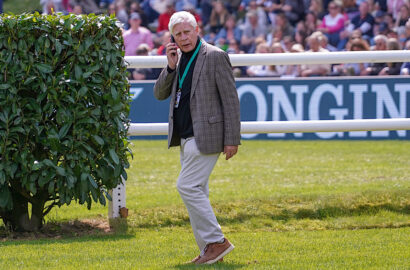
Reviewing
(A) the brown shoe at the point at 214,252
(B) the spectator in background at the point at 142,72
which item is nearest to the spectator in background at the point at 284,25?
(B) the spectator in background at the point at 142,72

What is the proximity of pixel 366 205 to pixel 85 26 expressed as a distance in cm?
319

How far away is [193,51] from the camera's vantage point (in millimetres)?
5855

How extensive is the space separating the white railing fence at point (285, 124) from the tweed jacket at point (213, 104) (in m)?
1.85

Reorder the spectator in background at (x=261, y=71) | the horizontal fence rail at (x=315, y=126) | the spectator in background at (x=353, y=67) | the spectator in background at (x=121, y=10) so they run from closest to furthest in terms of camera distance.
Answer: the horizontal fence rail at (x=315, y=126)
the spectator in background at (x=353, y=67)
the spectator in background at (x=261, y=71)
the spectator in background at (x=121, y=10)

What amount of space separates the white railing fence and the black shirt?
166cm

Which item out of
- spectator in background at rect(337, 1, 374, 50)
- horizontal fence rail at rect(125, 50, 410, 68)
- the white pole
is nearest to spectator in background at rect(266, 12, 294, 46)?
spectator in background at rect(337, 1, 374, 50)

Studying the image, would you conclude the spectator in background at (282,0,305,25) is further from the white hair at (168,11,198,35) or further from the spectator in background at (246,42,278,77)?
the white hair at (168,11,198,35)

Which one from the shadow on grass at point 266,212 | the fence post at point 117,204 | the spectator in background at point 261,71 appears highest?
the spectator in background at point 261,71

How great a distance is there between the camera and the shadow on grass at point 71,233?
22.6 ft

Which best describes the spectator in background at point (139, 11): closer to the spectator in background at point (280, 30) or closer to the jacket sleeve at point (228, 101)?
the spectator in background at point (280, 30)

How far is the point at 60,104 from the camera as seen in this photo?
6633mm

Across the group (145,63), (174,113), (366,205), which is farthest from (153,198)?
(174,113)

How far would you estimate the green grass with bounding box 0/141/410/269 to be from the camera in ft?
19.5

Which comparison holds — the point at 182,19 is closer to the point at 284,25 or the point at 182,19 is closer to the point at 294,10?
the point at 284,25
